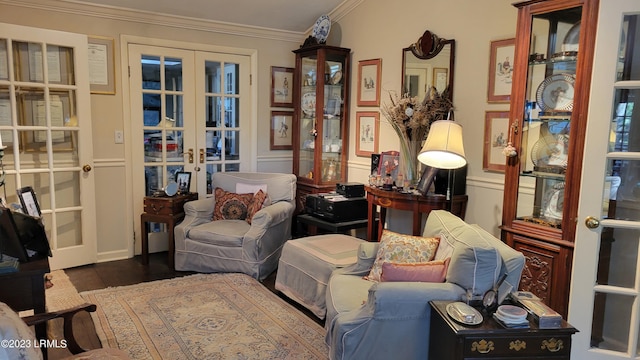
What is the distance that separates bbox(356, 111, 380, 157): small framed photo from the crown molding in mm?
1303

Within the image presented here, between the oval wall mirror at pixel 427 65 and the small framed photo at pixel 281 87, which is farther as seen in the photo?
the small framed photo at pixel 281 87

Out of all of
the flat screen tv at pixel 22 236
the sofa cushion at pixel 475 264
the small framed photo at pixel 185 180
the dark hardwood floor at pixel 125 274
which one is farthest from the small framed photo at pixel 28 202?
the sofa cushion at pixel 475 264

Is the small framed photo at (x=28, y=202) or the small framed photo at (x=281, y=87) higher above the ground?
the small framed photo at (x=281, y=87)

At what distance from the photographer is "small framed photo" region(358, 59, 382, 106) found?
433cm

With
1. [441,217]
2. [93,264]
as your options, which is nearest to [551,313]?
[441,217]

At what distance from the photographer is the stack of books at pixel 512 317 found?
1809 millimetres

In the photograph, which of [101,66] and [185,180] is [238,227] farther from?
[101,66]

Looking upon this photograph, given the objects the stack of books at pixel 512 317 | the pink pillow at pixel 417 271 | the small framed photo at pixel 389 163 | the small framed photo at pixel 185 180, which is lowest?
the stack of books at pixel 512 317

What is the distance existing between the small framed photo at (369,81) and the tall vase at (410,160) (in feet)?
2.37

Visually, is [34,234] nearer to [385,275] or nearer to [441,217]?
[385,275]

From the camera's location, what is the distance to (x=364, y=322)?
212cm

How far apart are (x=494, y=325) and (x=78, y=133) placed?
11.9ft

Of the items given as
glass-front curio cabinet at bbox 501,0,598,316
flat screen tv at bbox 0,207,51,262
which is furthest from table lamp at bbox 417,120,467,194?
flat screen tv at bbox 0,207,51,262

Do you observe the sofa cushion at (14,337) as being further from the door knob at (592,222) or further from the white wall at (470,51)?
the white wall at (470,51)
